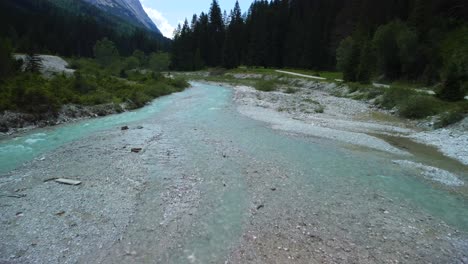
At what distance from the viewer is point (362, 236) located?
351 inches

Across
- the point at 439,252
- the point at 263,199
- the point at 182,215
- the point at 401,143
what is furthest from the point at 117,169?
the point at 401,143

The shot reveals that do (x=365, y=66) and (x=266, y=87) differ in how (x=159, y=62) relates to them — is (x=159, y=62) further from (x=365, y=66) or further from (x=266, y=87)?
(x=365, y=66)

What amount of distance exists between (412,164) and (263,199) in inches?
352

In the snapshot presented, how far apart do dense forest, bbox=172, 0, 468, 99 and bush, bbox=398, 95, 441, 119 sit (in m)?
3.54

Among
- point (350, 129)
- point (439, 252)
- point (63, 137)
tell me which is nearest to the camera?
point (439, 252)

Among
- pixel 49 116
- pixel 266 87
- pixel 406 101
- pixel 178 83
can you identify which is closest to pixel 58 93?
pixel 49 116

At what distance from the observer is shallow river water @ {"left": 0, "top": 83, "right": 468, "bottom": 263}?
9164mm

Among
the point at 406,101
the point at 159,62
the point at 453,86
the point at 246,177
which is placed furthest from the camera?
the point at 159,62

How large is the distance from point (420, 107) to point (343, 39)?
153ft

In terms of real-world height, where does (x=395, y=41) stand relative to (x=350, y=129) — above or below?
above

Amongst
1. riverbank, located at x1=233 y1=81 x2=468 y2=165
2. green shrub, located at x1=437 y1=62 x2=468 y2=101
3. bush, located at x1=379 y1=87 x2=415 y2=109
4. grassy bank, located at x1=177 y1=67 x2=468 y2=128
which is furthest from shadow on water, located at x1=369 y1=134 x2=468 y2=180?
bush, located at x1=379 y1=87 x2=415 y2=109

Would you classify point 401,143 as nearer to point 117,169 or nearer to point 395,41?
point 117,169

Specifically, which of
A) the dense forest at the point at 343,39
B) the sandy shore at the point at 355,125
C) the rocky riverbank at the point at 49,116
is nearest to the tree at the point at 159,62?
the dense forest at the point at 343,39

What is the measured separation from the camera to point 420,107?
89.4 feet
